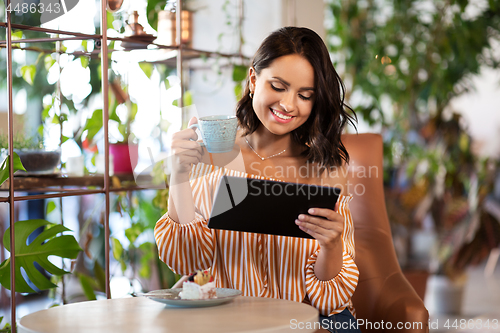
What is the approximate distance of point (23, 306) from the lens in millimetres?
3318

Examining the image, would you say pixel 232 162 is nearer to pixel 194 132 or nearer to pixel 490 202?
pixel 194 132

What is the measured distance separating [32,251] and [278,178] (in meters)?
0.77

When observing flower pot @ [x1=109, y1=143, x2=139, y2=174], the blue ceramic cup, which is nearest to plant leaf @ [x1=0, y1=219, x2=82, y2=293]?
flower pot @ [x1=109, y1=143, x2=139, y2=174]

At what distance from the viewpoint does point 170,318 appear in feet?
3.31

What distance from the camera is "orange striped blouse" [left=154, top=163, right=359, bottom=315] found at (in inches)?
55.1

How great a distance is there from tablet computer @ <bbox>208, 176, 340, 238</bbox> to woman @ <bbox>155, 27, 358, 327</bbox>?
17 centimetres

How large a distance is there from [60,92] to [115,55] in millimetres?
263

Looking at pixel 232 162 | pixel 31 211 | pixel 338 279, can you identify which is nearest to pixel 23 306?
pixel 31 211

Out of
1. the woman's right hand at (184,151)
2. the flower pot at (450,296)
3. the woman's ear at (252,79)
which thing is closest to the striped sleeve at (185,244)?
the woman's right hand at (184,151)

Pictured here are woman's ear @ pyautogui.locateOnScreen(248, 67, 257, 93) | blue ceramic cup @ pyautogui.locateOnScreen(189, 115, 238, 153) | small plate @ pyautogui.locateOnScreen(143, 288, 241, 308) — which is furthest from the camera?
woman's ear @ pyautogui.locateOnScreen(248, 67, 257, 93)

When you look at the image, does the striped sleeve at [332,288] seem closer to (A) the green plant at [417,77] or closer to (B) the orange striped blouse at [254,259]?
(B) the orange striped blouse at [254,259]

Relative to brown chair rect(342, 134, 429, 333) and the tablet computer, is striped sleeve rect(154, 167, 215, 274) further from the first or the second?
brown chair rect(342, 134, 429, 333)

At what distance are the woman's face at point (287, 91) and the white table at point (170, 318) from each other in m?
0.53

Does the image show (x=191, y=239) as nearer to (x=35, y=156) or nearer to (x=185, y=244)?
(x=185, y=244)
